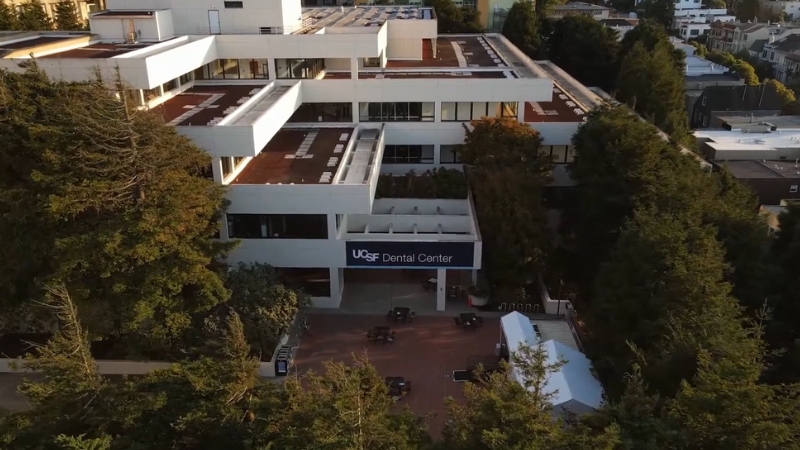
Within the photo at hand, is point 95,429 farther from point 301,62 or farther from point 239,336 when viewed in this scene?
point 301,62

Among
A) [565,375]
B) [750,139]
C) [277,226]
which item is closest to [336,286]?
[277,226]

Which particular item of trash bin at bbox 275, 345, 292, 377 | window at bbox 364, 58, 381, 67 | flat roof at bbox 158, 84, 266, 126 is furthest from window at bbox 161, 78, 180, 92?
trash bin at bbox 275, 345, 292, 377

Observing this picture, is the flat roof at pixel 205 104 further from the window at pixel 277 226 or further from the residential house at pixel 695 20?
the residential house at pixel 695 20

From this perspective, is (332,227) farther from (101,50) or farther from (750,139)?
(750,139)

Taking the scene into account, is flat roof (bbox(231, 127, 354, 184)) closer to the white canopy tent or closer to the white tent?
the white canopy tent

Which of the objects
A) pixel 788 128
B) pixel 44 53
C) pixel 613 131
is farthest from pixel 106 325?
pixel 788 128

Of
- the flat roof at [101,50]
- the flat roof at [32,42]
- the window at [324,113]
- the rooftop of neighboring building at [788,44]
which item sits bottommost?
the window at [324,113]

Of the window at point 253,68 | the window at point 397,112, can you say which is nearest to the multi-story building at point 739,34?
the window at point 397,112
